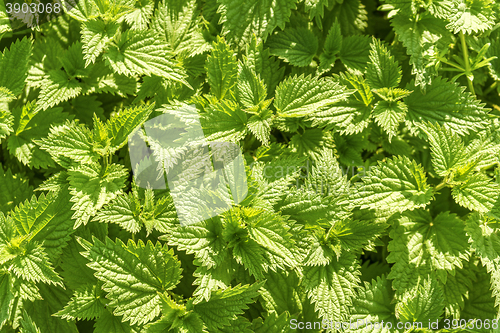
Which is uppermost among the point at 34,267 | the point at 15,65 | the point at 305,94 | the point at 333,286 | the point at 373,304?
the point at 15,65

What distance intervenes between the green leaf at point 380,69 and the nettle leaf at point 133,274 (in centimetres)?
152

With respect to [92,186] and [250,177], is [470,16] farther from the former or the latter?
[92,186]

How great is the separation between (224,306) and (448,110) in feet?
5.54

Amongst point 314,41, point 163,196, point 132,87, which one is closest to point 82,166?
point 163,196

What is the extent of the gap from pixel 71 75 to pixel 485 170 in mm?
2632

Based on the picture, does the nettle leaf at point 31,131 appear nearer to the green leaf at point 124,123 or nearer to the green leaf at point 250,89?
the green leaf at point 124,123

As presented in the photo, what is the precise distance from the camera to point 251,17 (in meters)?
2.26

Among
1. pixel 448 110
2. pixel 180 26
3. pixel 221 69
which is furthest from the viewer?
pixel 180 26

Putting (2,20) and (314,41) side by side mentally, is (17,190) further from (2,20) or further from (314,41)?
(314,41)

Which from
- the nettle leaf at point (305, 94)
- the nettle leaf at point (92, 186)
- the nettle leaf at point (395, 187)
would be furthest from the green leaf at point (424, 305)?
the nettle leaf at point (92, 186)

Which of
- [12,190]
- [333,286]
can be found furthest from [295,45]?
[12,190]

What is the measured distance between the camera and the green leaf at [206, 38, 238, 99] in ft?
6.80

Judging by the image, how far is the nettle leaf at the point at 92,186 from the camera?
1872mm

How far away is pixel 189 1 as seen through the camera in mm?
2389
